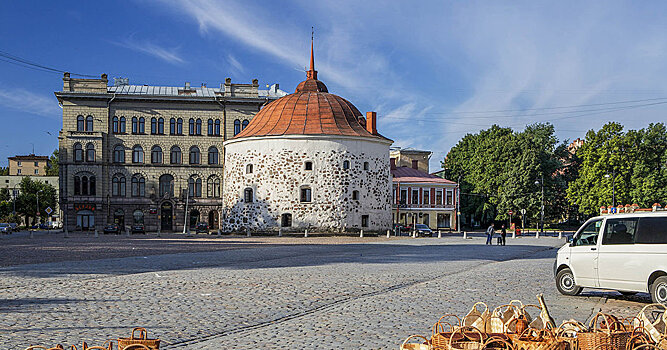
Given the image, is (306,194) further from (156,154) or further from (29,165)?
(29,165)

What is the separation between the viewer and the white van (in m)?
11.5

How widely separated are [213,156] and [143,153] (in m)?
7.28

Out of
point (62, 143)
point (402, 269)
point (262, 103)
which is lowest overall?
point (402, 269)

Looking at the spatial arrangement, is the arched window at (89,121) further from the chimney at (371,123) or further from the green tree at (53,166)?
the green tree at (53,166)

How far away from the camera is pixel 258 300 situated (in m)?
11.8

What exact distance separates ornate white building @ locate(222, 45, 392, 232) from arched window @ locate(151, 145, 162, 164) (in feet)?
44.2

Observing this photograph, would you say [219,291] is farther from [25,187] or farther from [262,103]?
[25,187]

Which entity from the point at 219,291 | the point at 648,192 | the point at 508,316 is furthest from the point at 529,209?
the point at 508,316

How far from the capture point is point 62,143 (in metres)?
62.4

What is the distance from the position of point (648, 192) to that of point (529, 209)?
41.4 feet

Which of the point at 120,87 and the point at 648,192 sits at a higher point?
the point at 120,87

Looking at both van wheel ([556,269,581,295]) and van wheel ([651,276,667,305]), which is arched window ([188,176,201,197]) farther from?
van wheel ([651,276,667,305])

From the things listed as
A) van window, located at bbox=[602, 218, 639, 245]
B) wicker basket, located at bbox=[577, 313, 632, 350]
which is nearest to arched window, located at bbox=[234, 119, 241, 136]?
van window, located at bbox=[602, 218, 639, 245]

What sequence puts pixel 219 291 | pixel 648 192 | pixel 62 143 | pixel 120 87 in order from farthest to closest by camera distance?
pixel 120 87, pixel 62 143, pixel 648 192, pixel 219 291
